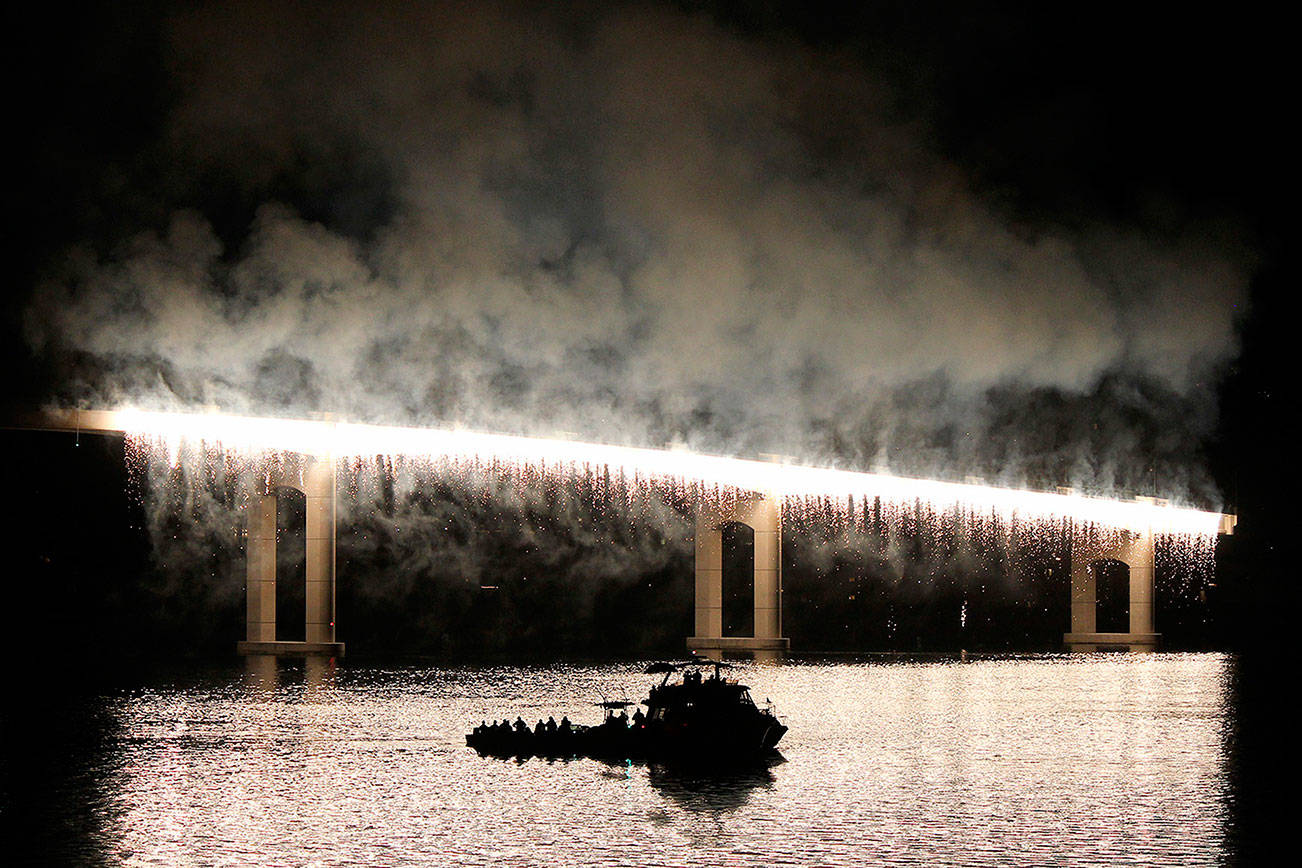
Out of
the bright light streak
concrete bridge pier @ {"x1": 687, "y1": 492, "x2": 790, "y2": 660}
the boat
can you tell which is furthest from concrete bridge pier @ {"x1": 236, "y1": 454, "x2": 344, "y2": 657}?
the boat

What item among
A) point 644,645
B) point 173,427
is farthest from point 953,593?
point 173,427

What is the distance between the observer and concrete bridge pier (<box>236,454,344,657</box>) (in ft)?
292

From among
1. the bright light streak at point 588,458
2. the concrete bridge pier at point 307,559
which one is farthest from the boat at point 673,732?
the concrete bridge pier at point 307,559

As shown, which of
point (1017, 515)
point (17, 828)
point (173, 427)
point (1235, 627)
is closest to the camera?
point (17, 828)

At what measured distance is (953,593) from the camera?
154 m

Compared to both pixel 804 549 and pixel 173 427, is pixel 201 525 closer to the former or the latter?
pixel 173 427

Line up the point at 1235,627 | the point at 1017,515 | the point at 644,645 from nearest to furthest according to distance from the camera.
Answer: the point at 1017,515 → the point at 644,645 → the point at 1235,627

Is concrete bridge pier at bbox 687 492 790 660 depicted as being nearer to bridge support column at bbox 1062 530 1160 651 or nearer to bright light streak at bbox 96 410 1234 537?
bright light streak at bbox 96 410 1234 537

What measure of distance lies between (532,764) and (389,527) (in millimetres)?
94772

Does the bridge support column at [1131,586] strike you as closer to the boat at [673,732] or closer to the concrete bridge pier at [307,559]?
the concrete bridge pier at [307,559]

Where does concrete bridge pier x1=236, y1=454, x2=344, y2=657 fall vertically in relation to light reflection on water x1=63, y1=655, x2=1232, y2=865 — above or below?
above

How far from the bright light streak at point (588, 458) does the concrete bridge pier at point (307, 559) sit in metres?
2.43

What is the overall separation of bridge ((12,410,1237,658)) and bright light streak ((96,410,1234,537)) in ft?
0.28

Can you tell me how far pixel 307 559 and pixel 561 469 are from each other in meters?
15.2
